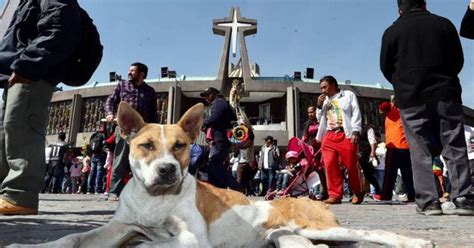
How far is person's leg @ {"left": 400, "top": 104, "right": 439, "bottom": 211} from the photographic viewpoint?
4.94m

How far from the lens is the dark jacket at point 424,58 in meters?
4.96

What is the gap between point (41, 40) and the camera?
4137 millimetres

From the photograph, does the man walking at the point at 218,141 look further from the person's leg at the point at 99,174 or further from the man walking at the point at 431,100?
the person's leg at the point at 99,174

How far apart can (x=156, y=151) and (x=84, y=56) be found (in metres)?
2.78

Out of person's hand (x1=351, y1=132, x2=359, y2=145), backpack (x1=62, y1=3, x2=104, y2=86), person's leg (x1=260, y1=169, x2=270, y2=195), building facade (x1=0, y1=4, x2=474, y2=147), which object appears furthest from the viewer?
building facade (x1=0, y1=4, x2=474, y2=147)

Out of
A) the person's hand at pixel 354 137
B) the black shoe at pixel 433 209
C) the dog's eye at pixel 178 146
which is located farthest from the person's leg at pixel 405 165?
the dog's eye at pixel 178 146

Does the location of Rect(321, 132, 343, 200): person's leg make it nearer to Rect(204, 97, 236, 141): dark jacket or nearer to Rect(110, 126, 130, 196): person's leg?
Rect(204, 97, 236, 141): dark jacket

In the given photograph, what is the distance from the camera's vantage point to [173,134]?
8.05ft

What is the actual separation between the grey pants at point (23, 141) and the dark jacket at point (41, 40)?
20cm

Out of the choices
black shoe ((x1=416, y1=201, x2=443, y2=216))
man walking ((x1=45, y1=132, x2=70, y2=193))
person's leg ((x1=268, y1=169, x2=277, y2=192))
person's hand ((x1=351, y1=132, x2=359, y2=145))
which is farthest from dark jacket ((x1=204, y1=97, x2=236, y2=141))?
person's leg ((x1=268, y1=169, x2=277, y2=192))

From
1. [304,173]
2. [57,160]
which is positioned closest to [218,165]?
[304,173]

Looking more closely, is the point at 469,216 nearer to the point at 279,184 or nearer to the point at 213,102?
the point at 213,102

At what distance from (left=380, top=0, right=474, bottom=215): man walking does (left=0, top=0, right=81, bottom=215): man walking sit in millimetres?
3739

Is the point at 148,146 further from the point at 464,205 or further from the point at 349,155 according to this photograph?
the point at 349,155
